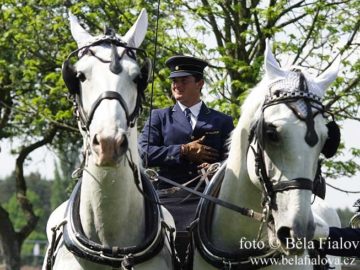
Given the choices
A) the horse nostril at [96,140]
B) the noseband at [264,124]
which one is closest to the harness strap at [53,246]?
the horse nostril at [96,140]

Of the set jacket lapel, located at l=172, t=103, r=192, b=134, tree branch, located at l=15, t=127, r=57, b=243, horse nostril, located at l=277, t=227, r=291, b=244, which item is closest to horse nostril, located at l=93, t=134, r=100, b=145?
horse nostril, located at l=277, t=227, r=291, b=244

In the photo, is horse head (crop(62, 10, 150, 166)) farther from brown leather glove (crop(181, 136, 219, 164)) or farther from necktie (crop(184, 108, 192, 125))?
necktie (crop(184, 108, 192, 125))

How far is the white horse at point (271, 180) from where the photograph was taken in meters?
6.01

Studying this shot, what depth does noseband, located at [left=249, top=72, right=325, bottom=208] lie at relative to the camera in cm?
608

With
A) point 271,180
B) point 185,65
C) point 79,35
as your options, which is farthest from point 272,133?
point 185,65

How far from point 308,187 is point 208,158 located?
183 centimetres

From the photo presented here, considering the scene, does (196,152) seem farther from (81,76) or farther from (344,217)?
(344,217)

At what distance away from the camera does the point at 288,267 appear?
21.7ft

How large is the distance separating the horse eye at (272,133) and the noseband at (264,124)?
0.13ft

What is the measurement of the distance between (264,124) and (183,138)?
1.82 metres

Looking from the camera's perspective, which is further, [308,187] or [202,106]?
[202,106]

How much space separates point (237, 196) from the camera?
22.1ft

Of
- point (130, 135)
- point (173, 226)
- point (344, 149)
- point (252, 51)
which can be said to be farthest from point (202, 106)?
point (344, 149)

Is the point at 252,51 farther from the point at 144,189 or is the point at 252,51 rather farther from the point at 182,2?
the point at 144,189
